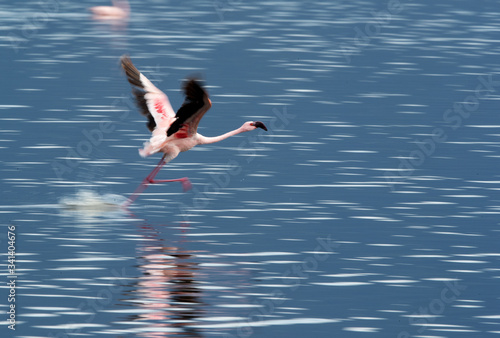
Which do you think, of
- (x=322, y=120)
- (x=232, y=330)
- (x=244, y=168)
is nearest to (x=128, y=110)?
(x=322, y=120)

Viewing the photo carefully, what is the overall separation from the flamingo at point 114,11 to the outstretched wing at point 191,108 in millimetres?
25937

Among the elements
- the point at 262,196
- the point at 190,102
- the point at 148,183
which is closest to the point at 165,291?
the point at 190,102

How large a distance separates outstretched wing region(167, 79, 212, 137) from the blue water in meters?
1.05

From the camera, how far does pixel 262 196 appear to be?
58.0 ft

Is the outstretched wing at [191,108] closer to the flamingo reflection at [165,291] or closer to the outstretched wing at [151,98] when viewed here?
the outstretched wing at [151,98]

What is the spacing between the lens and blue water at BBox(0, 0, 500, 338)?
1235 centimetres

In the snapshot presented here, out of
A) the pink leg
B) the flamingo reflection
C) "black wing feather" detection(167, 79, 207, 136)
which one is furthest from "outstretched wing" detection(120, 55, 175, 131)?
the flamingo reflection

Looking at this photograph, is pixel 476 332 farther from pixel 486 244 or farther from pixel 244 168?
pixel 244 168

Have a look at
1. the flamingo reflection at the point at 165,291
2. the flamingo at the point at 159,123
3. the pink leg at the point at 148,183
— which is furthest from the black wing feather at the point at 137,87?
the flamingo reflection at the point at 165,291

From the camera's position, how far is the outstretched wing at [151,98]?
58.2 feet

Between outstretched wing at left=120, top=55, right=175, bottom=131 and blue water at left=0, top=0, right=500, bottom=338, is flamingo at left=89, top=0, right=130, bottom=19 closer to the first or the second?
blue water at left=0, top=0, right=500, bottom=338

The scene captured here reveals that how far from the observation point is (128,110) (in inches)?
989

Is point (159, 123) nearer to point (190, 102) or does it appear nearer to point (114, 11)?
point (190, 102)

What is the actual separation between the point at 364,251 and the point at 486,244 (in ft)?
5.60
